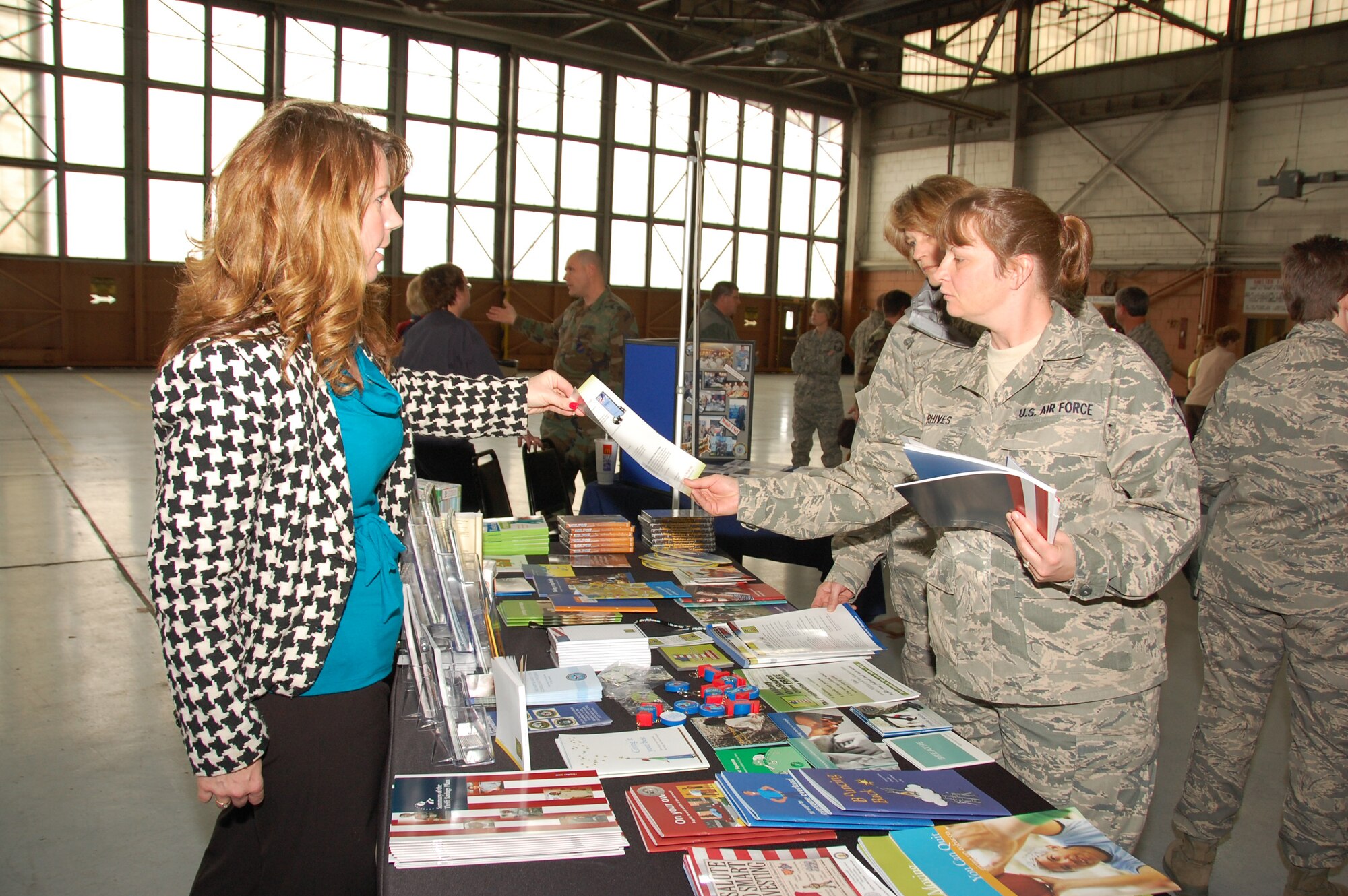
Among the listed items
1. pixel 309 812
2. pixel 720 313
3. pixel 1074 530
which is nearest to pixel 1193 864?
pixel 1074 530

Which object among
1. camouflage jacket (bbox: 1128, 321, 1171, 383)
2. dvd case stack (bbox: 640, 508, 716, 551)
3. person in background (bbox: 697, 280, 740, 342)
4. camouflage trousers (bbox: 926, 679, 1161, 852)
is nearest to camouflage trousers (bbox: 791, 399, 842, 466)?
person in background (bbox: 697, 280, 740, 342)

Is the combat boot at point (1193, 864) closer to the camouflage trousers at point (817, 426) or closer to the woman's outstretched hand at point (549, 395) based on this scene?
the woman's outstretched hand at point (549, 395)

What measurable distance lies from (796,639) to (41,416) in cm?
1029

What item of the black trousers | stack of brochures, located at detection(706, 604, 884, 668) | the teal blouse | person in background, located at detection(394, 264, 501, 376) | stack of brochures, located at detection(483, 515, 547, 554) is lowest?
the black trousers

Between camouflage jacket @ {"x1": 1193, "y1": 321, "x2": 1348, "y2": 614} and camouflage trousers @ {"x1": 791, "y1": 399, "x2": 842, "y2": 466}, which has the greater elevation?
camouflage jacket @ {"x1": 1193, "y1": 321, "x2": 1348, "y2": 614}

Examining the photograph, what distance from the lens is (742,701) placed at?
5.30 feet

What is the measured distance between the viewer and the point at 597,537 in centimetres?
273

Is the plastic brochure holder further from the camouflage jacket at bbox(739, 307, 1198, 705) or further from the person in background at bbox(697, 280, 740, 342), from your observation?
the person in background at bbox(697, 280, 740, 342)

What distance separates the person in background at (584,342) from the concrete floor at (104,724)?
1305 mm

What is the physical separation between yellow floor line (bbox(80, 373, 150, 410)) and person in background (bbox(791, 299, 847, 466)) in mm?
7409

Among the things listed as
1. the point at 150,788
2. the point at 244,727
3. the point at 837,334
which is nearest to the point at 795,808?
the point at 244,727

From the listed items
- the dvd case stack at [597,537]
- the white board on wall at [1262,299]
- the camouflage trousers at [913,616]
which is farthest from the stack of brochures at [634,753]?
the white board on wall at [1262,299]

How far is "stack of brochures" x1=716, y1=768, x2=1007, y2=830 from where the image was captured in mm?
1256

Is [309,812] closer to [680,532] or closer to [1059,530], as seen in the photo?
[1059,530]
